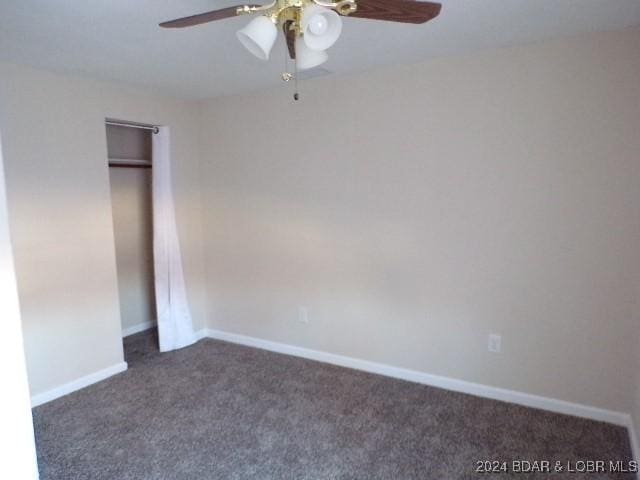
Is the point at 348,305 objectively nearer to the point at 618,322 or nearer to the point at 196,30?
the point at 618,322

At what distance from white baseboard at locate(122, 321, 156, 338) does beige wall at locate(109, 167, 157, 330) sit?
2 centimetres

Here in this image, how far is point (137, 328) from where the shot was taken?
4.07 metres

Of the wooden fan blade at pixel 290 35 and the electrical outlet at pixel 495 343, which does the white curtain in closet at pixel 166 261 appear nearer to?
the wooden fan blade at pixel 290 35

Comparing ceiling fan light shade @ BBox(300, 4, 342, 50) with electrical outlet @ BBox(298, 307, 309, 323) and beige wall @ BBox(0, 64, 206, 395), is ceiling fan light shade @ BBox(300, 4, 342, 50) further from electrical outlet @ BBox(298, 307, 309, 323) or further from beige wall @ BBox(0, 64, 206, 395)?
electrical outlet @ BBox(298, 307, 309, 323)

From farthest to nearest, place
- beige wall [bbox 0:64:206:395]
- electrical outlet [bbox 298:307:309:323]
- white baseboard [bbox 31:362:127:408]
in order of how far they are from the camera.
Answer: electrical outlet [bbox 298:307:309:323]
white baseboard [bbox 31:362:127:408]
beige wall [bbox 0:64:206:395]

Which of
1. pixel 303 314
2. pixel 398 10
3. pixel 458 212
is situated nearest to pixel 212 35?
pixel 398 10

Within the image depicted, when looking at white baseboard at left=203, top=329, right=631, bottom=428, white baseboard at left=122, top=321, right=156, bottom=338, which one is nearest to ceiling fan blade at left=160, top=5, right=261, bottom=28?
white baseboard at left=203, top=329, right=631, bottom=428

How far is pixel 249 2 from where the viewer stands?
183cm

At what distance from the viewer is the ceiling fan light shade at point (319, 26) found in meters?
1.29

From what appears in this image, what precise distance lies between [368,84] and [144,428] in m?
2.70

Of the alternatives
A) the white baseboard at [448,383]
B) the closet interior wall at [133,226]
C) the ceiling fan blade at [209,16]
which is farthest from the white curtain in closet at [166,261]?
the ceiling fan blade at [209,16]

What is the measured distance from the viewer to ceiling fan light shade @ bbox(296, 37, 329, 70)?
1541mm

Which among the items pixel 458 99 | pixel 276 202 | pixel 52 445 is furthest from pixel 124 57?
pixel 52 445

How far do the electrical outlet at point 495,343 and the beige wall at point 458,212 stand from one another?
Answer: 44mm
